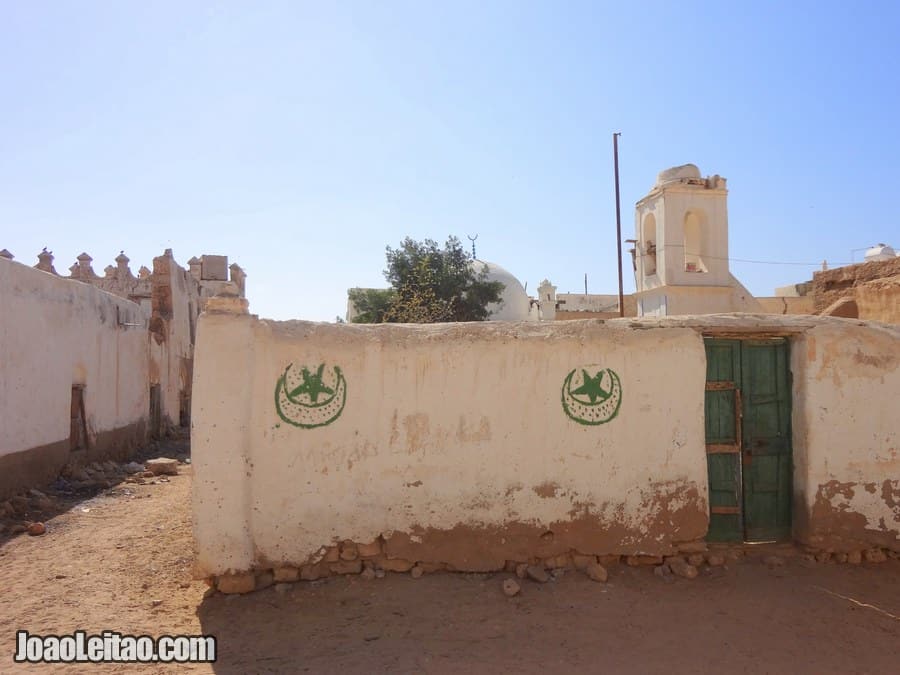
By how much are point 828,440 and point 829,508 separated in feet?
A: 1.55

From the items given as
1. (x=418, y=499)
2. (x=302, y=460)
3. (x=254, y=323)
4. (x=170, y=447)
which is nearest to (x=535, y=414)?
(x=418, y=499)

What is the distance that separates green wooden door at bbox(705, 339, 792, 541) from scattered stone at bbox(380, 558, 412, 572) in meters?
2.18

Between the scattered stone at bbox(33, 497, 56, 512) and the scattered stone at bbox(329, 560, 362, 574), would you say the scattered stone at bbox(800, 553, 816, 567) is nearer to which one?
the scattered stone at bbox(329, 560, 362, 574)

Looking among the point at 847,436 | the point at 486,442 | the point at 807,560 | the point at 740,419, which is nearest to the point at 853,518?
the point at 807,560

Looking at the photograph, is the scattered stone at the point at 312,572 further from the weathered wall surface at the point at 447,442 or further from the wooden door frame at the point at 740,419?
the wooden door frame at the point at 740,419

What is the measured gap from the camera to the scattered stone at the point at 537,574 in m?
4.35

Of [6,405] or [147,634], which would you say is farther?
[6,405]

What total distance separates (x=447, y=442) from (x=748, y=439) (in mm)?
2225

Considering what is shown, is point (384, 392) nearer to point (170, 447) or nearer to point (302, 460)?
point (302, 460)

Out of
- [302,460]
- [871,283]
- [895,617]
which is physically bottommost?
[895,617]

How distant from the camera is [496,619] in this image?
156 inches

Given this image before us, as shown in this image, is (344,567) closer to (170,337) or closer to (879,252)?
(170,337)

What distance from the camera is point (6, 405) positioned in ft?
21.7

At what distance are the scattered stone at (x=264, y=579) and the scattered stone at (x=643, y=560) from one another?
2356 millimetres
